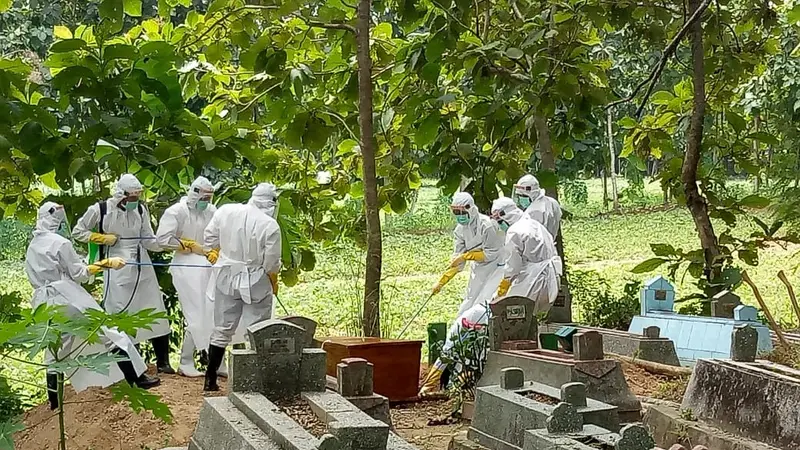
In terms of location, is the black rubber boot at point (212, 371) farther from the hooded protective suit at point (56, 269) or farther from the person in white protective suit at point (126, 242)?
the hooded protective suit at point (56, 269)

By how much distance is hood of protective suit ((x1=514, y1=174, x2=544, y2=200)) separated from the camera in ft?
30.6

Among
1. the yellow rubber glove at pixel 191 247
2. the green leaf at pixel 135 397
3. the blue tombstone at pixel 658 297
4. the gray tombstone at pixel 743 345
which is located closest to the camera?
the green leaf at pixel 135 397

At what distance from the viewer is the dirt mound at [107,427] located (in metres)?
6.40

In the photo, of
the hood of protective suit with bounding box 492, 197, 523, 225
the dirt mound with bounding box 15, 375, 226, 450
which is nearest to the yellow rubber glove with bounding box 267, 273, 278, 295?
the dirt mound with bounding box 15, 375, 226, 450

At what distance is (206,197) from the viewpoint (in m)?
8.26

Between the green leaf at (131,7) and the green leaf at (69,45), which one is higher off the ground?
the green leaf at (131,7)

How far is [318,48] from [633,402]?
16.7ft

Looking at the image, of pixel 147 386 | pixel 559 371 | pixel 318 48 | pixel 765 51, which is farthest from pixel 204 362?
pixel 765 51

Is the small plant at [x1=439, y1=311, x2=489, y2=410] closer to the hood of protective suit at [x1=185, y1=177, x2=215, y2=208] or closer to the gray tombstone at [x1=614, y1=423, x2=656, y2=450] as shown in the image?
the hood of protective suit at [x1=185, y1=177, x2=215, y2=208]

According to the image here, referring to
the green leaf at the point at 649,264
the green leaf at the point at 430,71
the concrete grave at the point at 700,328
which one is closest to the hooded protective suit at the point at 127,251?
the green leaf at the point at 430,71

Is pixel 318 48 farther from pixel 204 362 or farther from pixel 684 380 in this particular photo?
pixel 684 380

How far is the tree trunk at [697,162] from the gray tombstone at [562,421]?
4245 millimetres

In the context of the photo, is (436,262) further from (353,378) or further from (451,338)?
(353,378)

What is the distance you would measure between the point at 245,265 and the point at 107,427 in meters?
1.65
